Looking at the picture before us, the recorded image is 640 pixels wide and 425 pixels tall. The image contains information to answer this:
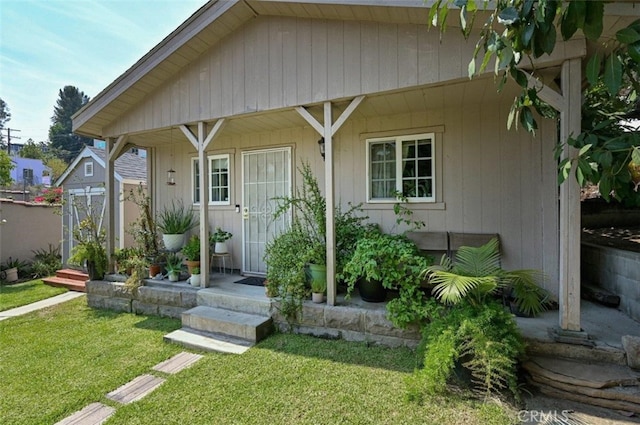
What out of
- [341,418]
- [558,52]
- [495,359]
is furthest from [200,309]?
[558,52]

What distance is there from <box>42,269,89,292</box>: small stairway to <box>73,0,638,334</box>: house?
6.86 ft

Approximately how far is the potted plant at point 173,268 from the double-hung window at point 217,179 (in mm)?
1227

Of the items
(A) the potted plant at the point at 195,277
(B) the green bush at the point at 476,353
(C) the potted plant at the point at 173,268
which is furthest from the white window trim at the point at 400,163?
(C) the potted plant at the point at 173,268

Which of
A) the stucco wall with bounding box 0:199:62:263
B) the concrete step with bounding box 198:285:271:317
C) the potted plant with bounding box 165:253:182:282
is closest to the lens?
the concrete step with bounding box 198:285:271:317

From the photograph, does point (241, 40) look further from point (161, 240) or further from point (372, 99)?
point (161, 240)

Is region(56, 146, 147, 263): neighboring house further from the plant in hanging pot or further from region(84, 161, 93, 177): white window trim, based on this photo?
the plant in hanging pot

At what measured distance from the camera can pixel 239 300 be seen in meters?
3.93

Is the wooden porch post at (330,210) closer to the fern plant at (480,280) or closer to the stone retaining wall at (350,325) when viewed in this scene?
the stone retaining wall at (350,325)

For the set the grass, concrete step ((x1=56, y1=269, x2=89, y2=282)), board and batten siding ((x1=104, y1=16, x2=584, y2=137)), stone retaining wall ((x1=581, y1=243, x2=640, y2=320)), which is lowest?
the grass

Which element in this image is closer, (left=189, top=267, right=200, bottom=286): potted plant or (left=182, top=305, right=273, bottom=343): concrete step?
(left=182, top=305, right=273, bottom=343): concrete step

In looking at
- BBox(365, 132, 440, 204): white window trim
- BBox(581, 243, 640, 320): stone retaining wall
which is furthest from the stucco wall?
BBox(581, 243, 640, 320): stone retaining wall

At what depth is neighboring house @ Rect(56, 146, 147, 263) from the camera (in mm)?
7062

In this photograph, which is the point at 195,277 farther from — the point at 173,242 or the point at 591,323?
the point at 591,323

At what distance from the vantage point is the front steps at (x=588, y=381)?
214cm
